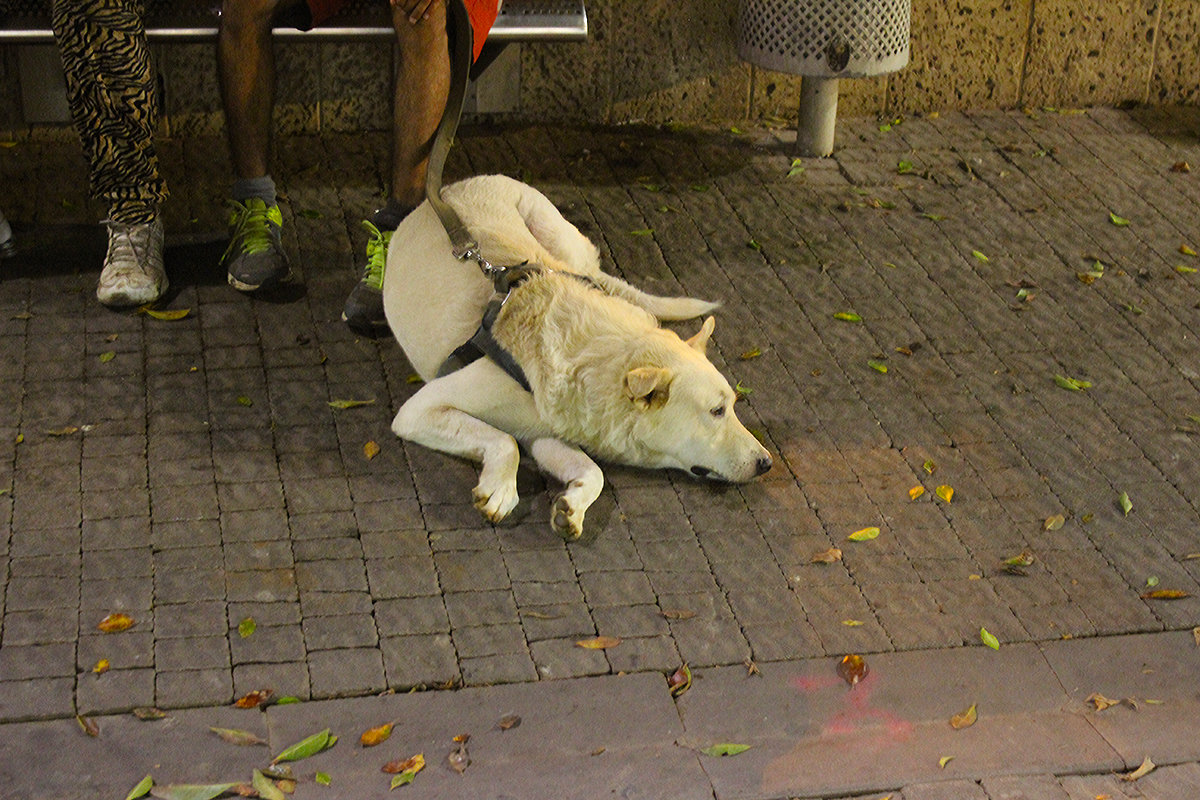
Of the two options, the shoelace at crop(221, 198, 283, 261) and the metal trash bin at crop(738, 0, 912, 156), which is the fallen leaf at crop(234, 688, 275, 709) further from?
the metal trash bin at crop(738, 0, 912, 156)

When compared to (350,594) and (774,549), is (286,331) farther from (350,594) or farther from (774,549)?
(774,549)

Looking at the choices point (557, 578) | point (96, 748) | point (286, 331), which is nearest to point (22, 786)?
point (96, 748)

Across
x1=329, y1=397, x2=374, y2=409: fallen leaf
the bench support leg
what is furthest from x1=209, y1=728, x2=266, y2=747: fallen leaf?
the bench support leg

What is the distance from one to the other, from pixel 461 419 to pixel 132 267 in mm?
1887

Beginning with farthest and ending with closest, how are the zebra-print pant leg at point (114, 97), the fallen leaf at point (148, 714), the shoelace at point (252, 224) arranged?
1. the shoelace at point (252, 224)
2. the zebra-print pant leg at point (114, 97)
3. the fallen leaf at point (148, 714)

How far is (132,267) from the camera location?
5746 millimetres

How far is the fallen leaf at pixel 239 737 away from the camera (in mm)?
3605

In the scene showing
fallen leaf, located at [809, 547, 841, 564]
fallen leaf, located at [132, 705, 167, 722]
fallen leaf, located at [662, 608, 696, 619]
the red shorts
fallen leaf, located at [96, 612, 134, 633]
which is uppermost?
the red shorts

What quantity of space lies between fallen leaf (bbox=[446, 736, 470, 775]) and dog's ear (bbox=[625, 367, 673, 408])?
4.35ft

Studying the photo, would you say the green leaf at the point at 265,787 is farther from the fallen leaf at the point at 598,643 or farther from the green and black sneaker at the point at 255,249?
the green and black sneaker at the point at 255,249

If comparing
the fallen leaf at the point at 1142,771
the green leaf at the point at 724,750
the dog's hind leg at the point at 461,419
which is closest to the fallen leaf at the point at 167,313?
the dog's hind leg at the point at 461,419

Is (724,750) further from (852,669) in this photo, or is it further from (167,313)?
(167,313)

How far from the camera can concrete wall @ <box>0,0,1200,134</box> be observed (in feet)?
24.4

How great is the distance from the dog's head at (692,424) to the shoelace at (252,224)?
2131 millimetres
